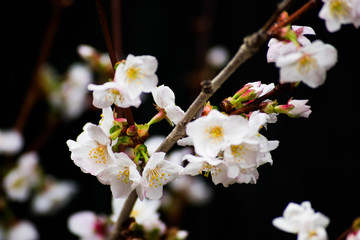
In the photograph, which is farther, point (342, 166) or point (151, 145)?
point (342, 166)

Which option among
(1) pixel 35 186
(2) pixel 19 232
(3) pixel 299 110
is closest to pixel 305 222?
(3) pixel 299 110

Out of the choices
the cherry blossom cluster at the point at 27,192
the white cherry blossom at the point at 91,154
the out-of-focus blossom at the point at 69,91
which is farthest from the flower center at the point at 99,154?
the out-of-focus blossom at the point at 69,91

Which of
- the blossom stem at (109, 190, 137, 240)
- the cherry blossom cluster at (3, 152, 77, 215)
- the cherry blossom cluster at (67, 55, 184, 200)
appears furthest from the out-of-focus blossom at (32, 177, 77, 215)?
the cherry blossom cluster at (67, 55, 184, 200)

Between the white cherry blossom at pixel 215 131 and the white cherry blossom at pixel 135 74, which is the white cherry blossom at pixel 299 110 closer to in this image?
the white cherry blossom at pixel 215 131

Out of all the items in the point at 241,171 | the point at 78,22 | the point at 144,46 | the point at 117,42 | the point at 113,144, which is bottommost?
the point at 241,171

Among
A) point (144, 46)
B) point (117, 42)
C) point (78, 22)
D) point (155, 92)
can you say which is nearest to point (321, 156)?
point (144, 46)

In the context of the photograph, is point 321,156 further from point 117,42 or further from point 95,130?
point 95,130

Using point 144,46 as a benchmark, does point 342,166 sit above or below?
below
